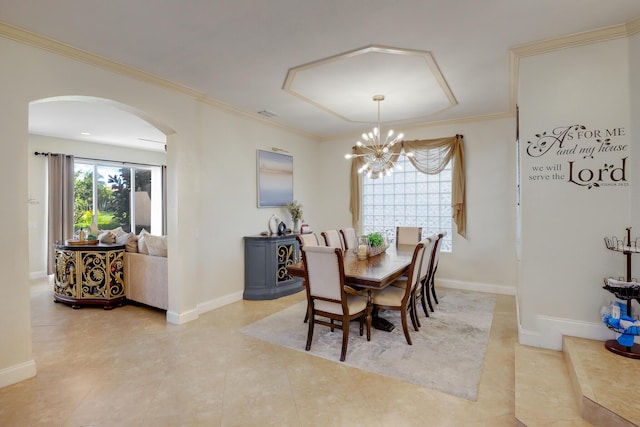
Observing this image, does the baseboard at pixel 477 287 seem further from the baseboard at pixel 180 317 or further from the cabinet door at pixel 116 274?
the cabinet door at pixel 116 274

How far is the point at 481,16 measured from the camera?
2402 millimetres

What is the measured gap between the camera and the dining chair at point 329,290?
2.76 metres

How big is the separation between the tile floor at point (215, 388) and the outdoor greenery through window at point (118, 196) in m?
4.29

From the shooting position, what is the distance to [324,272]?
2838mm

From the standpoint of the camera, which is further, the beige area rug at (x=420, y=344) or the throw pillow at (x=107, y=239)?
the throw pillow at (x=107, y=239)

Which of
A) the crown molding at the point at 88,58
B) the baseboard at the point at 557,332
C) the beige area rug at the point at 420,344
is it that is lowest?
the beige area rug at the point at 420,344

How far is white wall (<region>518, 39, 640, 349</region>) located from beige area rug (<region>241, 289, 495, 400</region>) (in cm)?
63

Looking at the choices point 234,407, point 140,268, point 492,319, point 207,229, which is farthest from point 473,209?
point 140,268

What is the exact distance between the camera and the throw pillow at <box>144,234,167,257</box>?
4180 millimetres

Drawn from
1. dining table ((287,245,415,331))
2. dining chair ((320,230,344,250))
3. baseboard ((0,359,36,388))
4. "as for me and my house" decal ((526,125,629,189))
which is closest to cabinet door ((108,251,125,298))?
baseboard ((0,359,36,388))

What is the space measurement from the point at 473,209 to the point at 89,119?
6345mm

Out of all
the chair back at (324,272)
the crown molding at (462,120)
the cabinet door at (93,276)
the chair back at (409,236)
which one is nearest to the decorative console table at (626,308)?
Answer: the chair back at (324,272)

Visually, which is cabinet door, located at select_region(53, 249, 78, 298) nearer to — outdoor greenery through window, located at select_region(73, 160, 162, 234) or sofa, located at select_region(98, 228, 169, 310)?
sofa, located at select_region(98, 228, 169, 310)

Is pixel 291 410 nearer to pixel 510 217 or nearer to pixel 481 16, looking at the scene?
pixel 481 16
